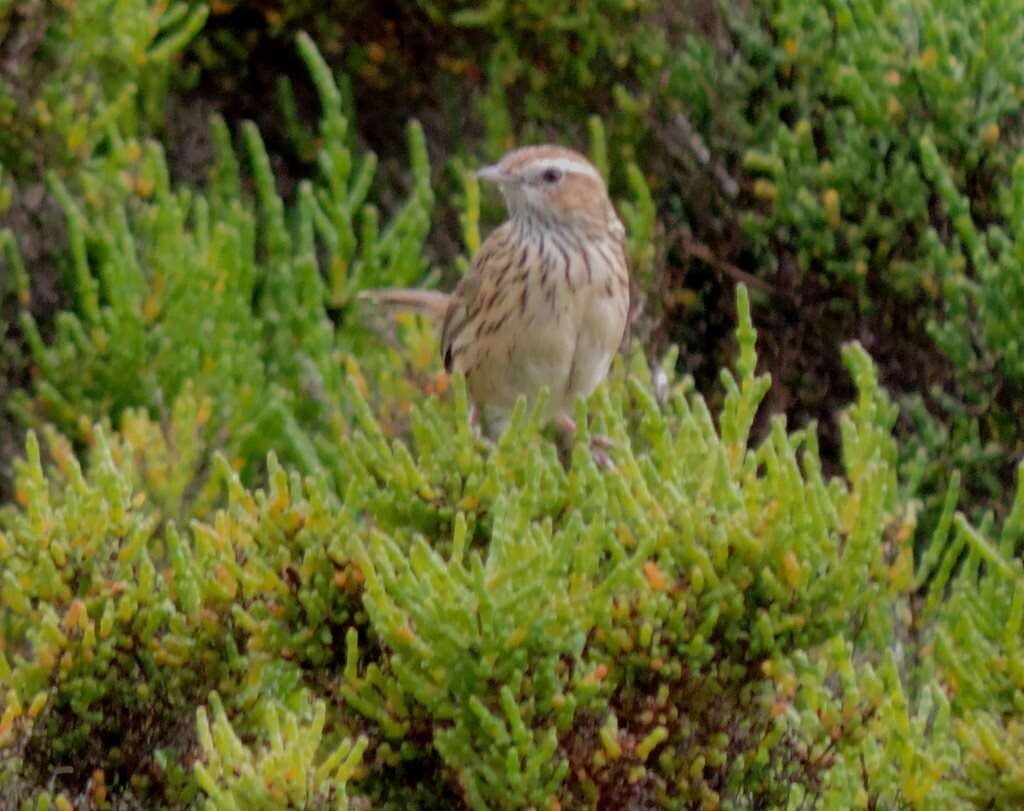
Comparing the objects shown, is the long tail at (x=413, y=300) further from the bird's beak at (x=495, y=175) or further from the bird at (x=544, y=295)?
the bird's beak at (x=495, y=175)

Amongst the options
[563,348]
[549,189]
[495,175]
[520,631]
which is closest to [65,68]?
[495,175]

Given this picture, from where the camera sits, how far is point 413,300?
580cm

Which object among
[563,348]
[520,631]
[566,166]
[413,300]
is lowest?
[413,300]

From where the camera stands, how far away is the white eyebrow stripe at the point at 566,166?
5359 mm

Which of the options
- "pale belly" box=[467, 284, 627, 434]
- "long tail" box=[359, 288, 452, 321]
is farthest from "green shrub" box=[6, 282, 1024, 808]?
"long tail" box=[359, 288, 452, 321]

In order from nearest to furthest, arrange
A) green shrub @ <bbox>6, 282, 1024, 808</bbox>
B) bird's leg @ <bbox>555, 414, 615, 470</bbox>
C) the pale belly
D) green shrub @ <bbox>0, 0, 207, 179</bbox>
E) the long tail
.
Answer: green shrub @ <bbox>6, 282, 1024, 808</bbox> < bird's leg @ <bbox>555, 414, 615, 470</bbox> < the pale belly < the long tail < green shrub @ <bbox>0, 0, 207, 179</bbox>

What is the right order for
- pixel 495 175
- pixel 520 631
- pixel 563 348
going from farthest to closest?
pixel 495 175 < pixel 563 348 < pixel 520 631

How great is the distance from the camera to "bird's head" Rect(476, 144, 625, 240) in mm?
5324

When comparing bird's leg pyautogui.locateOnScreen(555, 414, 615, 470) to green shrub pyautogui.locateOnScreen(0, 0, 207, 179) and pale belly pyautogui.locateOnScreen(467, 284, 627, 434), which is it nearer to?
pale belly pyautogui.locateOnScreen(467, 284, 627, 434)

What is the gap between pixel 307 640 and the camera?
3.61 m

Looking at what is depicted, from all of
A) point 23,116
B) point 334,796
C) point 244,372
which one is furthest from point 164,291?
point 334,796

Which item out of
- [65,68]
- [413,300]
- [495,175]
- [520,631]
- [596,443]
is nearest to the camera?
[520,631]

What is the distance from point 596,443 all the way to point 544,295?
502mm

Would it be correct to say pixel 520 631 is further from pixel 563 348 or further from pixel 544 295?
pixel 544 295
